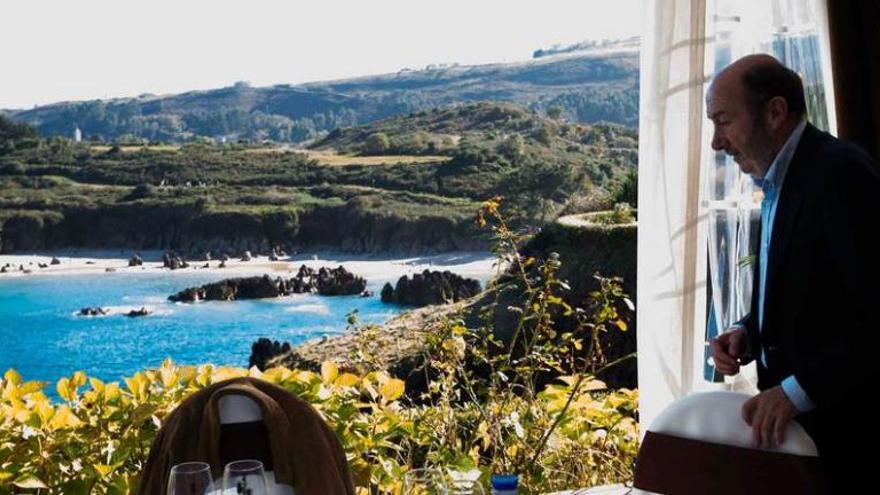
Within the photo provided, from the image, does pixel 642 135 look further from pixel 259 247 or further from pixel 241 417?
pixel 259 247

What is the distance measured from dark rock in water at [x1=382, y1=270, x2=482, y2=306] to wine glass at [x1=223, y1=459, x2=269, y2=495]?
9471 mm

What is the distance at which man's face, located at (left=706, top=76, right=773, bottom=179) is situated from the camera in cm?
177

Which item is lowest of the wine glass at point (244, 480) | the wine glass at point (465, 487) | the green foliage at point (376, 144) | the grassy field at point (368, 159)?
the grassy field at point (368, 159)

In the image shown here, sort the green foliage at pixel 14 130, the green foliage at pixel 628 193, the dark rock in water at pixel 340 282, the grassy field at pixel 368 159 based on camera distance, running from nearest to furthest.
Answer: the green foliage at pixel 628 193 → the green foliage at pixel 14 130 → the dark rock in water at pixel 340 282 → the grassy field at pixel 368 159

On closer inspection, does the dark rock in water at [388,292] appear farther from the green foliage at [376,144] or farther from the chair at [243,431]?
the chair at [243,431]

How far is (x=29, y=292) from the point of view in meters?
10.8

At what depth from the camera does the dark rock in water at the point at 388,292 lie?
11.2 m

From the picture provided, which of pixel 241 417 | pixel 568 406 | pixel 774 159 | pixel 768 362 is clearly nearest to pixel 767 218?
pixel 774 159

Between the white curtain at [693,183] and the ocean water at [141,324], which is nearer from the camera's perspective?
the white curtain at [693,183]

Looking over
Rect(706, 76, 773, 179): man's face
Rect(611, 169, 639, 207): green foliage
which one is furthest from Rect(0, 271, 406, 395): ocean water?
Rect(706, 76, 773, 179): man's face

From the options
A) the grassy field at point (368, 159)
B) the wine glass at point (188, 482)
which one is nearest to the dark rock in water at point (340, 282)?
the grassy field at point (368, 159)

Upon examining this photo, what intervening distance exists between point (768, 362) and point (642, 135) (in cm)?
89

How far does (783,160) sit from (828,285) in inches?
9.3

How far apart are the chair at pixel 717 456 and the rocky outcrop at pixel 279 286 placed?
9.80 meters
